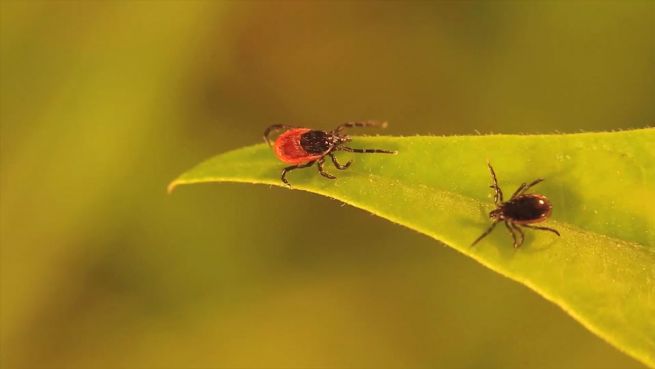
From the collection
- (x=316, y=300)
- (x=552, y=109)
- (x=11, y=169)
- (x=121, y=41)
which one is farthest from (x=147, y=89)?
(x=552, y=109)

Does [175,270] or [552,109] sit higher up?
[552,109]

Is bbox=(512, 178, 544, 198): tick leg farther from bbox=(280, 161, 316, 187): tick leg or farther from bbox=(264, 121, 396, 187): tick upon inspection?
bbox=(280, 161, 316, 187): tick leg

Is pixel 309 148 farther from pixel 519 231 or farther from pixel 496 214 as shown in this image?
pixel 519 231

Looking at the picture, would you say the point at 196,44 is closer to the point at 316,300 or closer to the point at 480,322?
the point at 316,300

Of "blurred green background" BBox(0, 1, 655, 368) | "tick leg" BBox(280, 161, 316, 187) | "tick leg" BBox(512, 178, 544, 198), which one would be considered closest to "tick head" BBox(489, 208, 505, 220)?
"tick leg" BBox(512, 178, 544, 198)

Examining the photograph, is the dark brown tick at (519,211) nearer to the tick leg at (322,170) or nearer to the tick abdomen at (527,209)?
the tick abdomen at (527,209)

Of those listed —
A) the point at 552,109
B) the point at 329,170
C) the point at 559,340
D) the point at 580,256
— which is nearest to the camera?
the point at 580,256
